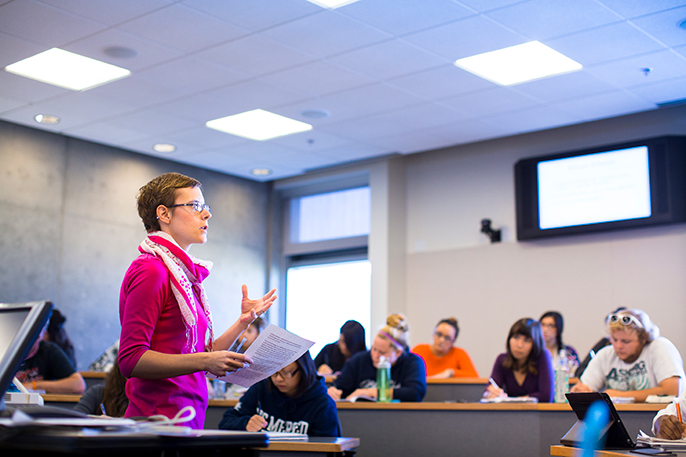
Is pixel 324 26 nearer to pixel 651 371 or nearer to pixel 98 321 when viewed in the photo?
pixel 651 371

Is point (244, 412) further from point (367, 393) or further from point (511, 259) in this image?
point (511, 259)

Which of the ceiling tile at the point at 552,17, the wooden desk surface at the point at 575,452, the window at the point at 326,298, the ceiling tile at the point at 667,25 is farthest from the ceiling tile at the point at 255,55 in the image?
the window at the point at 326,298

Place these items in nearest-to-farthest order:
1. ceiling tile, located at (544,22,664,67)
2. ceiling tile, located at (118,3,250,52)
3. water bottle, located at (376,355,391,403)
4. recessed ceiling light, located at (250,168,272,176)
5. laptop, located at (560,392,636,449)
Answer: laptop, located at (560,392,636,449) → water bottle, located at (376,355,391,403) → ceiling tile, located at (118,3,250,52) → ceiling tile, located at (544,22,664,67) → recessed ceiling light, located at (250,168,272,176)

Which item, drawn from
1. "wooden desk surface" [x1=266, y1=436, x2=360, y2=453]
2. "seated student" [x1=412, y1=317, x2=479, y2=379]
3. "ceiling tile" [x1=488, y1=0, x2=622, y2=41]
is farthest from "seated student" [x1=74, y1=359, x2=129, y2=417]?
"seated student" [x1=412, y1=317, x2=479, y2=379]

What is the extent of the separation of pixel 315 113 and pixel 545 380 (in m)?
3.11

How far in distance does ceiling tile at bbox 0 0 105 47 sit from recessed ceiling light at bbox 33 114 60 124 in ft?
5.53

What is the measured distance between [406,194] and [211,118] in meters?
2.64

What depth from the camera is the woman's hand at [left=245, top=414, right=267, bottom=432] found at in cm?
301

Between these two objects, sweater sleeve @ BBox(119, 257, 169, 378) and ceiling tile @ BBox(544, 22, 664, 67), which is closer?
sweater sleeve @ BBox(119, 257, 169, 378)

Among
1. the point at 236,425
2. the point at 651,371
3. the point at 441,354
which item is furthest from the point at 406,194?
the point at 236,425

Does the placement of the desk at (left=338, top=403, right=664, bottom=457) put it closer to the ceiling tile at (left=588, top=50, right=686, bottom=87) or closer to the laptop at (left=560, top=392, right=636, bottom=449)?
the laptop at (left=560, top=392, right=636, bottom=449)

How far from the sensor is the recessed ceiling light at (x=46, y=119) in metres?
6.44

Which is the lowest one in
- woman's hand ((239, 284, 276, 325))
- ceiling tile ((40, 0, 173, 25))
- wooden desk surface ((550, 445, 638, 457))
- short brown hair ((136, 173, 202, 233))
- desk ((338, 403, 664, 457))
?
desk ((338, 403, 664, 457))

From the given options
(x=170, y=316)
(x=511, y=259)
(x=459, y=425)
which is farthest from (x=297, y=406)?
(x=511, y=259)
